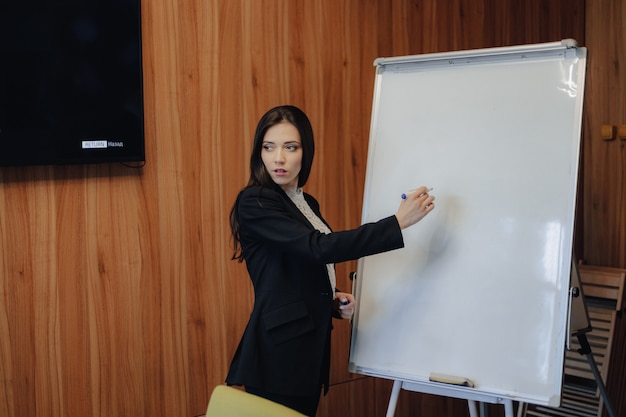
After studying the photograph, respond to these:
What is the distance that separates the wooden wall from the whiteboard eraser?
3.18 ft

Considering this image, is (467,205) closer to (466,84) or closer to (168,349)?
(466,84)

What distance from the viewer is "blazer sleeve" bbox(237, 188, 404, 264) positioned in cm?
194

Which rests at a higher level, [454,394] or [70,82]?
[70,82]

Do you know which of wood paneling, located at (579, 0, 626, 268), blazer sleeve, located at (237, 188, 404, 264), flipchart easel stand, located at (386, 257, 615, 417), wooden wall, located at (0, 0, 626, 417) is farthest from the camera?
wood paneling, located at (579, 0, 626, 268)

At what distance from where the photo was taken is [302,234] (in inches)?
76.5

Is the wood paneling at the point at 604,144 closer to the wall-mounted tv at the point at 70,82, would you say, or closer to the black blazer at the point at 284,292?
the black blazer at the point at 284,292

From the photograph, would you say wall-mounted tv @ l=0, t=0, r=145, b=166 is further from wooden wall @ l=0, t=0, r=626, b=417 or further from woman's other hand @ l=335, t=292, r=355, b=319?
woman's other hand @ l=335, t=292, r=355, b=319

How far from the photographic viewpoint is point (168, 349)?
2.64 metres

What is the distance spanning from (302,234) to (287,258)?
13 cm

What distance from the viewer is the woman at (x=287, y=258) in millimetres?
1962

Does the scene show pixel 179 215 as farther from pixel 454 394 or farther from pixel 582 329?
pixel 582 329

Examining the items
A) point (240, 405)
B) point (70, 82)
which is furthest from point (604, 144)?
point (240, 405)

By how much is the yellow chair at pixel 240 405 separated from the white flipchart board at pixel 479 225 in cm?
88

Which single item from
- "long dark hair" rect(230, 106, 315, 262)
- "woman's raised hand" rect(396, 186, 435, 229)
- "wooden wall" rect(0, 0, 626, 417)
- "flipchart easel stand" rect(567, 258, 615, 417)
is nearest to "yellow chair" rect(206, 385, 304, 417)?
"long dark hair" rect(230, 106, 315, 262)
